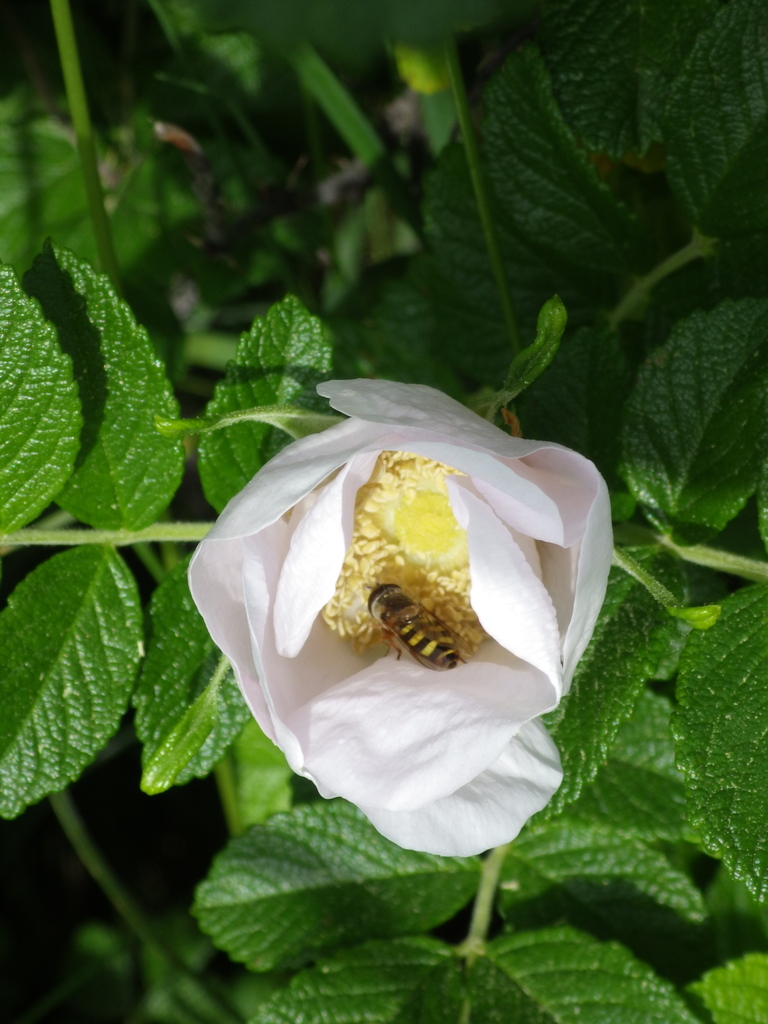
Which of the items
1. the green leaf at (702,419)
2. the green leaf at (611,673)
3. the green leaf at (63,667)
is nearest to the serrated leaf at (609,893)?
the green leaf at (611,673)

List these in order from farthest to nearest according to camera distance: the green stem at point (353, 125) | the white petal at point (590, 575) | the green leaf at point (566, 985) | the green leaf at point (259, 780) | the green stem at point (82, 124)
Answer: the green leaf at point (259, 780) → the green stem at point (353, 125) → the green stem at point (82, 124) → the green leaf at point (566, 985) → the white petal at point (590, 575)

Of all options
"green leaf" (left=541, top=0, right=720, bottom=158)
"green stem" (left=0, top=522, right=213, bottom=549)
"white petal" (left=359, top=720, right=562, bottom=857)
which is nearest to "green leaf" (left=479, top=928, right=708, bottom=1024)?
"white petal" (left=359, top=720, right=562, bottom=857)

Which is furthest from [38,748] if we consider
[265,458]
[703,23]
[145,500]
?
[703,23]

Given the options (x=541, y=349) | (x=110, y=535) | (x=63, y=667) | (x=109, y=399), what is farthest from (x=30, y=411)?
(x=541, y=349)

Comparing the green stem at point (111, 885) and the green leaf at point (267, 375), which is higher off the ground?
the green leaf at point (267, 375)

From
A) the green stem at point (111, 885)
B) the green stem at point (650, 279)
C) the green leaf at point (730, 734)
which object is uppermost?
the green stem at point (650, 279)

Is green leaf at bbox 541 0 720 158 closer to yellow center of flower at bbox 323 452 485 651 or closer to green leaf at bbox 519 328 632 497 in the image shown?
green leaf at bbox 519 328 632 497

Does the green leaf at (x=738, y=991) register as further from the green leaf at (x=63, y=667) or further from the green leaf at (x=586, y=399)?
the green leaf at (x=63, y=667)
